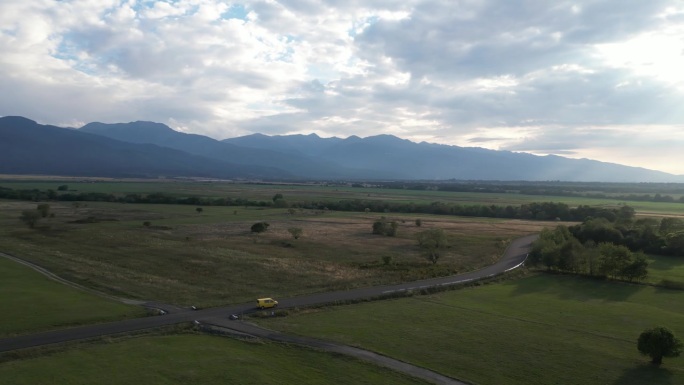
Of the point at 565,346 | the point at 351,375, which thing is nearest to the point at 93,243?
the point at 351,375

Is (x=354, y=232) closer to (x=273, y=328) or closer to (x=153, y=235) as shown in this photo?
(x=153, y=235)

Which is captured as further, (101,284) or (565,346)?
(101,284)

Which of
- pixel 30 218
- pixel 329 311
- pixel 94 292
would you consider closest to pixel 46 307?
pixel 94 292

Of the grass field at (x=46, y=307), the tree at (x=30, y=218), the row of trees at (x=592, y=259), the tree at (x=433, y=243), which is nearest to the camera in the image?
the grass field at (x=46, y=307)

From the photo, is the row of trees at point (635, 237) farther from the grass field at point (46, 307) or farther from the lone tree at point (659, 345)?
the grass field at point (46, 307)

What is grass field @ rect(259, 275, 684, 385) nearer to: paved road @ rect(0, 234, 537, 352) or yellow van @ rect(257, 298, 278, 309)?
yellow van @ rect(257, 298, 278, 309)

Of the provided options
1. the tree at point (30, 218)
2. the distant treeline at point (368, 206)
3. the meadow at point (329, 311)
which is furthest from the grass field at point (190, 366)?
the distant treeline at point (368, 206)

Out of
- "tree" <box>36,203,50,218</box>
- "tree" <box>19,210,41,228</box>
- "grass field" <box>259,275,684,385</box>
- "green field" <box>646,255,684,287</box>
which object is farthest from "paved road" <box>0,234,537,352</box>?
"tree" <box>36,203,50,218</box>
